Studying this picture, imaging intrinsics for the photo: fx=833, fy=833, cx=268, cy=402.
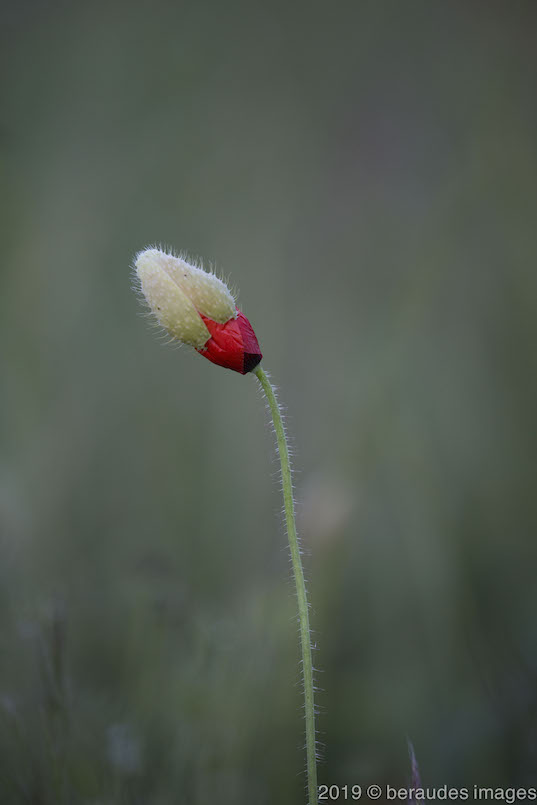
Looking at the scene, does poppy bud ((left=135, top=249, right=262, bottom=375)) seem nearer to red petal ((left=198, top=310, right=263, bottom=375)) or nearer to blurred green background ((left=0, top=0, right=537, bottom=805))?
red petal ((left=198, top=310, right=263, bottom=375))

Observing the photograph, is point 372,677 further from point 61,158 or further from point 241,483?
point 61,158

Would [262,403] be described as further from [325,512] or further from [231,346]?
[231,346]

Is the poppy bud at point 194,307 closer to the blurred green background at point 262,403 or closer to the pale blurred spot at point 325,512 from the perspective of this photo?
the blurred green background at point 262,403

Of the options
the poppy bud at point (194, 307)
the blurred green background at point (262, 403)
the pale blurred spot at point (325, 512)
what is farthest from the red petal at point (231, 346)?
the pale blurred spot at point (325, 512)

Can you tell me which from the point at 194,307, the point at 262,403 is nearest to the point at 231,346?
the point at 194,307

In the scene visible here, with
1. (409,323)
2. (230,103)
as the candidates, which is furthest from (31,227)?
(230,103)
